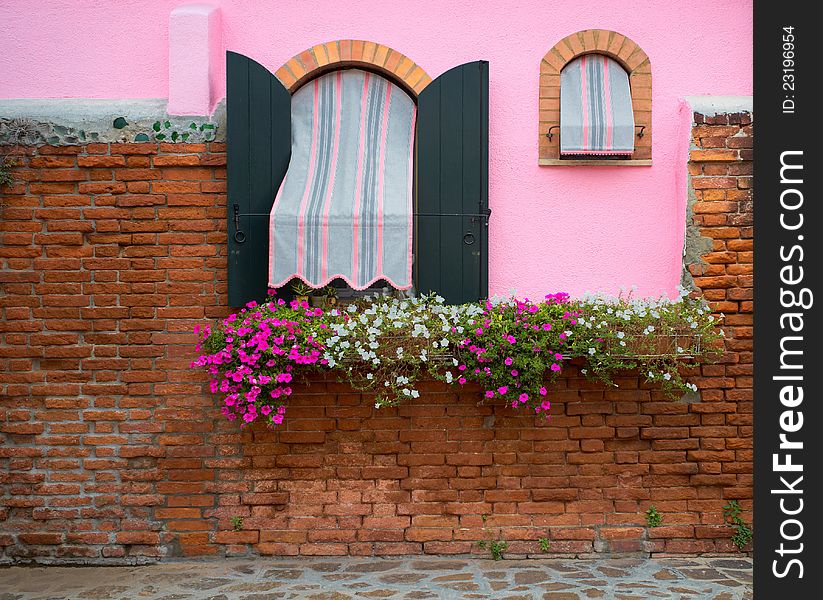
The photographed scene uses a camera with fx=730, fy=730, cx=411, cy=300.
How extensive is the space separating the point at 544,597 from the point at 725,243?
260cm

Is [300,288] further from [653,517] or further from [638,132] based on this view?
[653,517]

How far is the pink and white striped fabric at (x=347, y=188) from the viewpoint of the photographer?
4.57 meters

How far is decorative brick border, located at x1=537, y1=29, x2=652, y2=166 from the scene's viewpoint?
494 centimetres

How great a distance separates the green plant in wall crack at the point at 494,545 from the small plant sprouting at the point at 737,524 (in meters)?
1.51

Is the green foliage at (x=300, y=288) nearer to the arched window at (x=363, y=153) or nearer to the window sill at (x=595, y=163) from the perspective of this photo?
the arched window at (x=363, y=153)

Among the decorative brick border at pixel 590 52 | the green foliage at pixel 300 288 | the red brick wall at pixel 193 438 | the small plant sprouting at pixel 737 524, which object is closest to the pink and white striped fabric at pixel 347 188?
the green foliage at pixel 300 288

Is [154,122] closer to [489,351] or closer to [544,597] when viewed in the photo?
[489,351]

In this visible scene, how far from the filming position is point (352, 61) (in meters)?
4.89

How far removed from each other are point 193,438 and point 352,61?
2.72m

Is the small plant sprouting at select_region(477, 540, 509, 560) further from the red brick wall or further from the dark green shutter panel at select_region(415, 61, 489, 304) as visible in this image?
the dark green shutter panel at select_region(415, 61, 489, 304)

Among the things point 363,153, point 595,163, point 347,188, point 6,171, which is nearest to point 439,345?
point 347,188

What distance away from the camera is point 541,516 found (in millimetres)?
4852

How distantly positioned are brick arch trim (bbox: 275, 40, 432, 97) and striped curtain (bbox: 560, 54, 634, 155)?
3.26 feet

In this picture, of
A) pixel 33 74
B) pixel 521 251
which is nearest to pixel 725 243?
pixel 521 251
